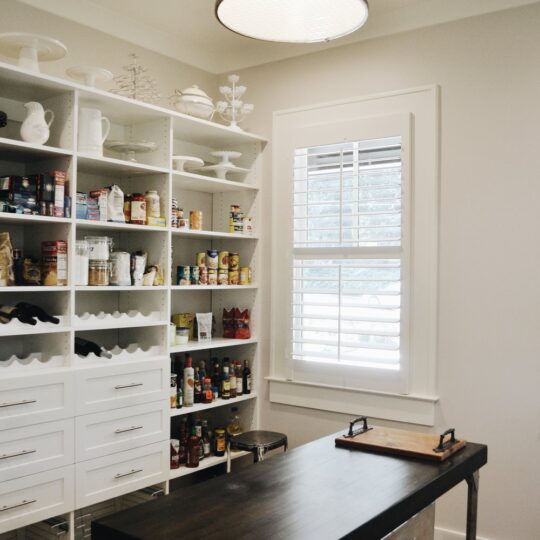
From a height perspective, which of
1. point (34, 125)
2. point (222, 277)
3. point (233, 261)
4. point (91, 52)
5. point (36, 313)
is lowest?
point (36, 313)

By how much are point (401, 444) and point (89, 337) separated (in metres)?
1.80

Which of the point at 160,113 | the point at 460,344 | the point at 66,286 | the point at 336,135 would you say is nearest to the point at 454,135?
the point at 336,135

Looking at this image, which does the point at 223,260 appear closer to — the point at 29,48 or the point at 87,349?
the point at 87,349

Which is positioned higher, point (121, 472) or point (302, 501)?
point (302, 501)

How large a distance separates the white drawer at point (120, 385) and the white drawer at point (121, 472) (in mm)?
245

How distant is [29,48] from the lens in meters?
2.66

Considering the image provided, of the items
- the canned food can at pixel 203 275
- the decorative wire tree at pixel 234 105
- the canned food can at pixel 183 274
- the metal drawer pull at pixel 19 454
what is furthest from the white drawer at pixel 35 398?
the decorative wire tree at pixel 234 105

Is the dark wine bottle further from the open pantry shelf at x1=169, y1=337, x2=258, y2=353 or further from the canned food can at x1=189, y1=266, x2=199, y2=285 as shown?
the canned food can at x1=189, y1=266, x2=199, y2=285

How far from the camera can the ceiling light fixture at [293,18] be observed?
6.50 ft

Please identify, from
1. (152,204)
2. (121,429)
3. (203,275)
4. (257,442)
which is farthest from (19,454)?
(203,275)

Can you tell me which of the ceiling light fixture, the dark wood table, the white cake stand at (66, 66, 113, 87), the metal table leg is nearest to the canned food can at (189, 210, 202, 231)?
the white cake stand at (66, 66, 113, 87)

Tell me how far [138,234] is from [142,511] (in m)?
1.93

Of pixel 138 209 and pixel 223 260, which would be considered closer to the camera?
pixel 138 209

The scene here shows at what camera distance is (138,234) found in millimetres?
3408
